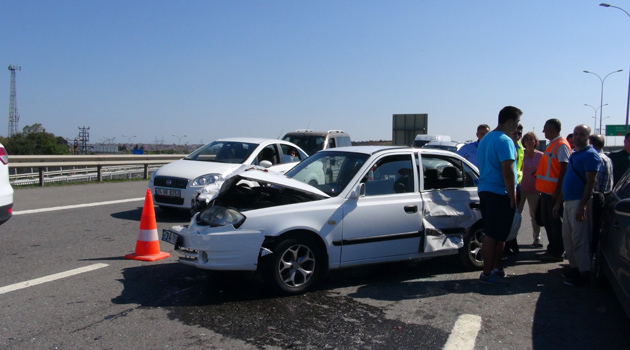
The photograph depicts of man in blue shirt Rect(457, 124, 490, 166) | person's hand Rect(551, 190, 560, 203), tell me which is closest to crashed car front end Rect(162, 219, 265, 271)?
person's hand Rect(551, 190, 560, 203)

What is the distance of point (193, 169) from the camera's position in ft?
33.3

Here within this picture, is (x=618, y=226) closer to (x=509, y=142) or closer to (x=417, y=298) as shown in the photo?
(x=509, y=142)

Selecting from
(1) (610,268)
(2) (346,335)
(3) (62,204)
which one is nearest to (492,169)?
(1) (610,268)

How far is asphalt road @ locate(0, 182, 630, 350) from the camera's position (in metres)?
4.21

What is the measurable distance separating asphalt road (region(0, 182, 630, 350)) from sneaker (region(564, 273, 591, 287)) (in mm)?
106

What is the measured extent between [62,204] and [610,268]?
1029 centimetres

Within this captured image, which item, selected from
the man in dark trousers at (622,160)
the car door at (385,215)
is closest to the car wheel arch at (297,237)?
the car door at (385,215)

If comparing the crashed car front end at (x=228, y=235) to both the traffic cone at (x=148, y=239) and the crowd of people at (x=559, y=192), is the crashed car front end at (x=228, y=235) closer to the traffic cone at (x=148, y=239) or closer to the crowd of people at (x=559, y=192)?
the traffic cone at (x=148, y=239)

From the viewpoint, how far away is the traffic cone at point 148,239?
6.68 m

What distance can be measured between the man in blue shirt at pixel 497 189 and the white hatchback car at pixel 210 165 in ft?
12.6

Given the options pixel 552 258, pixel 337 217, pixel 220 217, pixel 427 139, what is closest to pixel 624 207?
pixel 337 217

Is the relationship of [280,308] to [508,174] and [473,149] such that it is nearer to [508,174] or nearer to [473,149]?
[508,174]

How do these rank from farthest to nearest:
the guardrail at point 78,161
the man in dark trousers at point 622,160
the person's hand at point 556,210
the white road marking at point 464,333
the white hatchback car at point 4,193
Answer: the guardrail at point 78,161, the man in dark trousers at point 622,160, the person's hand at point 556,210, the white hatchback car at point 4,193, the white road marking at point 464,333

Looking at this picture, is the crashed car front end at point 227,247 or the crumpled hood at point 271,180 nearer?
the crashed car front end at point 227,247
